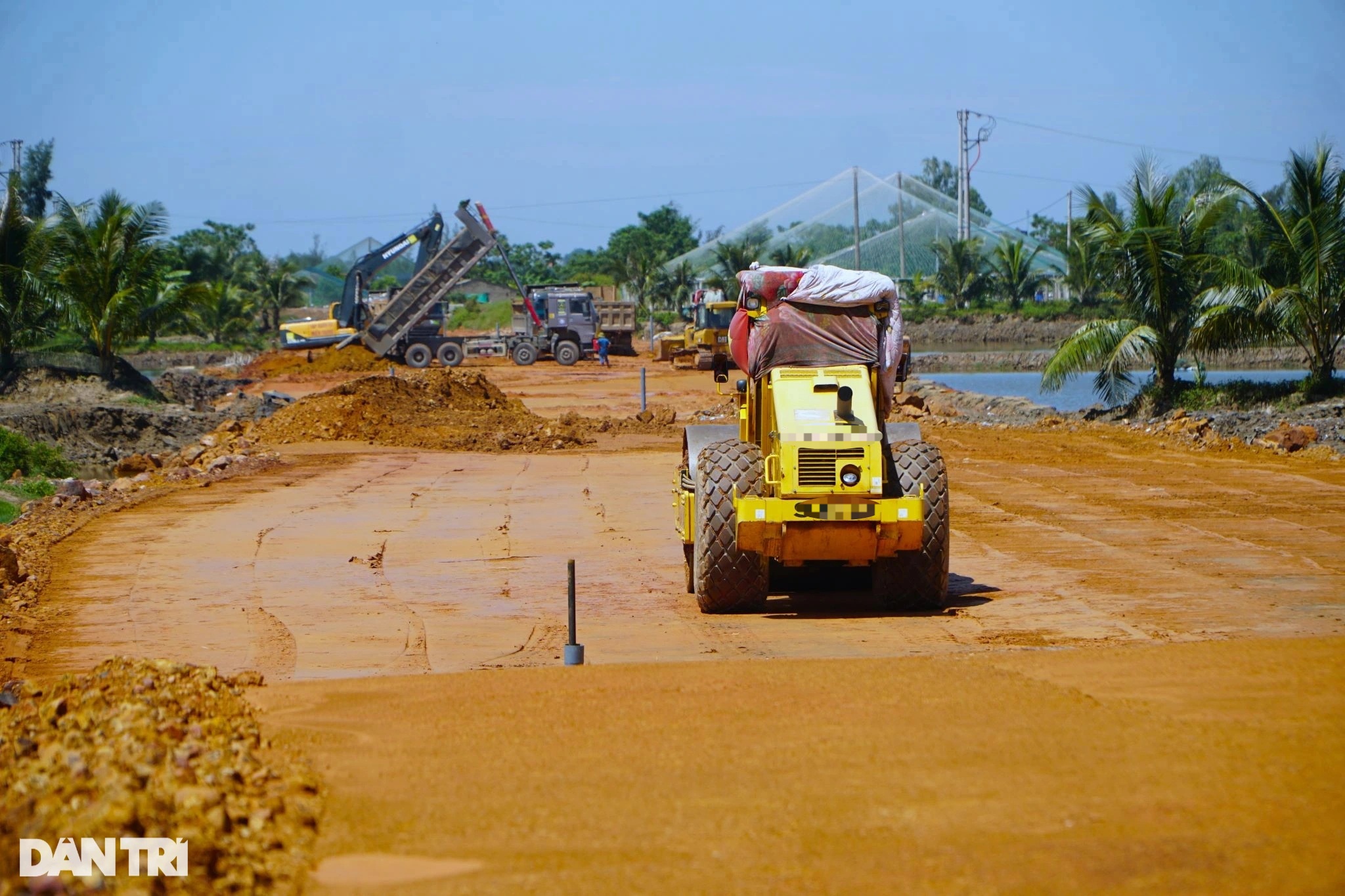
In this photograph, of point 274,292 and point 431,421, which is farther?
point 274,292

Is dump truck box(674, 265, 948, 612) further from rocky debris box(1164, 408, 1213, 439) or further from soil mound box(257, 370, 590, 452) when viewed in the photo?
rocky debris box(1164, 408, 1213, 439)

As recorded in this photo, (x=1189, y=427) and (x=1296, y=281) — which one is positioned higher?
(x=1296, y=281)

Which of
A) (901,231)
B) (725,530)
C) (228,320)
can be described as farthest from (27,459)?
(901,231)

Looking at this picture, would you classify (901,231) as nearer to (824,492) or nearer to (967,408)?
(967,408)

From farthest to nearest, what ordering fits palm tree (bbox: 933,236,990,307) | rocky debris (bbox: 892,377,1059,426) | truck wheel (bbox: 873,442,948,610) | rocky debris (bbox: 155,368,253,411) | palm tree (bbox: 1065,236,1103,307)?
palm tree (bbox: 933,236,990,307) < palm tree (bbox: 1065,236,1103,307) < rocky debris (bbox: 155,368,253,411) < rocky debris (bbox: 892,377,1059,426) < truck wheel (bbox: 873,442,948,610)

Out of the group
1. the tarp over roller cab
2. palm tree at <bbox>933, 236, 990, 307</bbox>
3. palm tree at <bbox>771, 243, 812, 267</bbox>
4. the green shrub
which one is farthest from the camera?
palm tree at <bbox>933, 236, 990, 307</bbox>

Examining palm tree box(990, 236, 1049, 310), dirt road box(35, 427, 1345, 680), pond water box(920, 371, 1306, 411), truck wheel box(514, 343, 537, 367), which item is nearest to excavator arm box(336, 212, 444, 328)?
truck wheel box(514, 343, 537, 367)

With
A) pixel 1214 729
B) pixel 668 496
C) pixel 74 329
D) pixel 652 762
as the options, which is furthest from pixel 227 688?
pixel 74 329

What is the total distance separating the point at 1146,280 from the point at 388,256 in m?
25.8

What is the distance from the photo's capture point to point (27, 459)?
78.2 ft

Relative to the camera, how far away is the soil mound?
2577cm

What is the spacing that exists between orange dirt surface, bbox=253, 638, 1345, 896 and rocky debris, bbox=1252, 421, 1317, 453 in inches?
670

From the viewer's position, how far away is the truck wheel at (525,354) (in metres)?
48.5

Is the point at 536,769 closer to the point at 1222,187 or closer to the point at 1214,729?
the point at 1214,729
